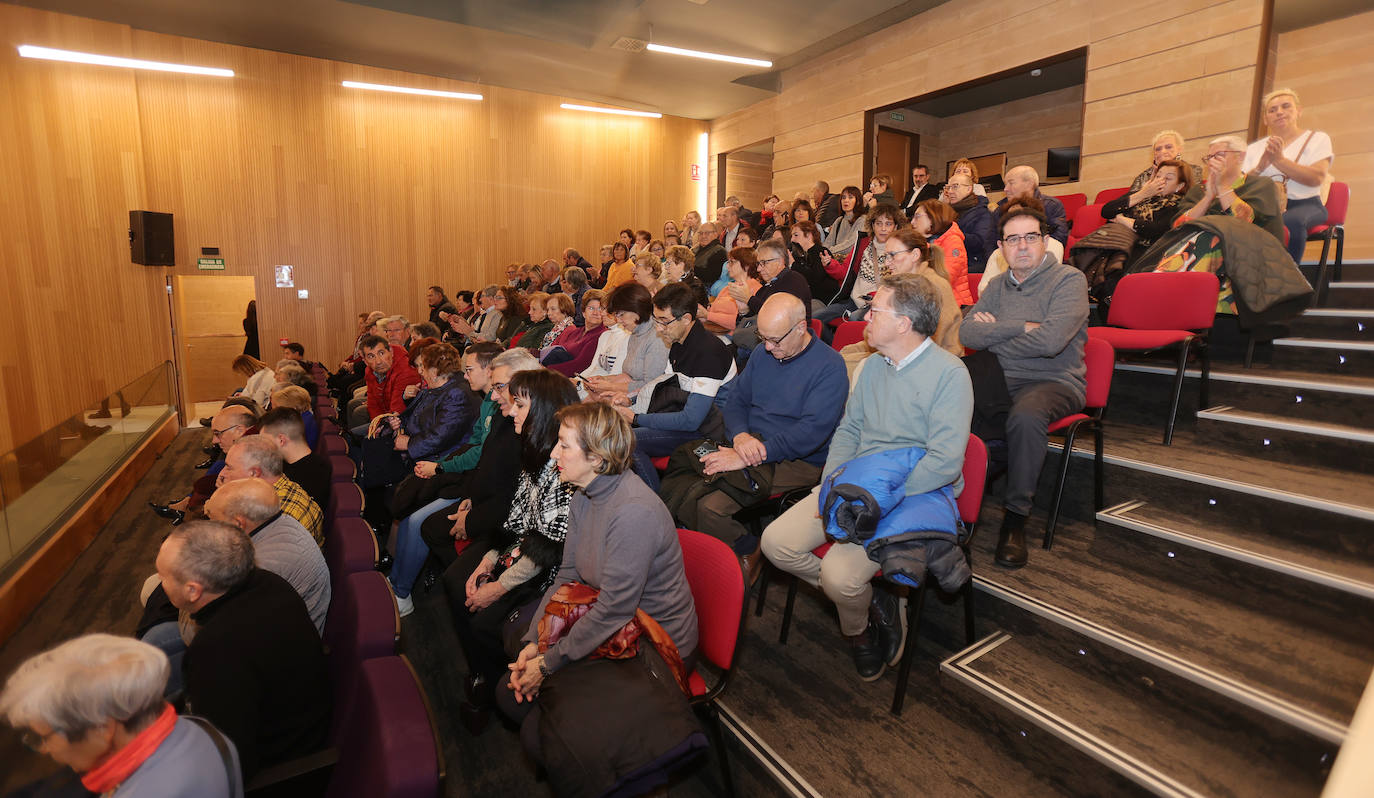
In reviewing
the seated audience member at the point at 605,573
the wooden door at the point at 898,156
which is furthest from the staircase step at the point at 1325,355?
the wooden door at the point at 898,156

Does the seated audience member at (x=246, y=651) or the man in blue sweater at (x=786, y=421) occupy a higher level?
the man in blue sweater at (x=786, y=421)

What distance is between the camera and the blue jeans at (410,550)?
3.07 metres

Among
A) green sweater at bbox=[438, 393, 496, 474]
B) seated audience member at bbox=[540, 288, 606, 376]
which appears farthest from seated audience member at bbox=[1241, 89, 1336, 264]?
green sweater at bbox=[438, 393, 496, 474]

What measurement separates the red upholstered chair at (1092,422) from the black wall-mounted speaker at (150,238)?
32.1 ft

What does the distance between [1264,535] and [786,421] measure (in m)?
1.66

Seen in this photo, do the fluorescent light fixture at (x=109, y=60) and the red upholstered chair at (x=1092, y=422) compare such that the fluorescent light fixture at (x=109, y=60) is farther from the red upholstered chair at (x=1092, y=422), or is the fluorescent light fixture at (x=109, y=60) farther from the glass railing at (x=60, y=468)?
the red upholstered chair at (x=1092, y=422)

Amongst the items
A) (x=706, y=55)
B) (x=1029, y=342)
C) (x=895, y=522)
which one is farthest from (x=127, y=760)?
(x=706, y=55)

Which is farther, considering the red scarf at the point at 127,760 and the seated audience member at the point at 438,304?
the seated audience member at the point at 438,304

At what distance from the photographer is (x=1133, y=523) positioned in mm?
2312

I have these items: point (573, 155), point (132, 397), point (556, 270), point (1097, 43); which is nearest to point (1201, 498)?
point (1097, 43)

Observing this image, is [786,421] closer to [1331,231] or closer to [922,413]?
[922,413]

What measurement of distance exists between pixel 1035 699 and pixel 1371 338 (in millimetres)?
2889

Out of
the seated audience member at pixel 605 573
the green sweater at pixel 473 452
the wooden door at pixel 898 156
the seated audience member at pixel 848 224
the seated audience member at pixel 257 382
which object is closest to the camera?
the seated audience member at pixel 605 573

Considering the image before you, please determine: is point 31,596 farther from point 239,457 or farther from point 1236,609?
point 1236,609
